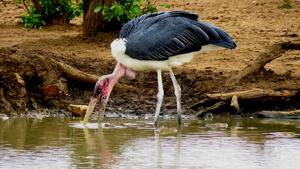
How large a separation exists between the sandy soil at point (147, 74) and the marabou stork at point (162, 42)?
86cm

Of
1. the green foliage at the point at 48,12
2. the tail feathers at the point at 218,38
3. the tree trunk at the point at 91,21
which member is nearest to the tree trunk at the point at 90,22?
the tree trunk at the point at 91,21

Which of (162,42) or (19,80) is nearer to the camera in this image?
(162,42)

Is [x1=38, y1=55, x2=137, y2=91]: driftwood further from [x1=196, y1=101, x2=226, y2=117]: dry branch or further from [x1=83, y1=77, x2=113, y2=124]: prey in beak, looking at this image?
[x1=196, y1=101, x2=226, y2=117]: dry branch

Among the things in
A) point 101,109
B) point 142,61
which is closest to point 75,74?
point 101,109

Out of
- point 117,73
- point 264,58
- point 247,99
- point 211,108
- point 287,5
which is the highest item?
point 287,5

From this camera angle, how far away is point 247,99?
1082 centimetres

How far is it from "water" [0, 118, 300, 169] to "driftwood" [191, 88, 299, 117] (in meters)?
0.17

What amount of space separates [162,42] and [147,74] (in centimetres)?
181

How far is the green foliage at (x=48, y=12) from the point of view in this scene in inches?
592

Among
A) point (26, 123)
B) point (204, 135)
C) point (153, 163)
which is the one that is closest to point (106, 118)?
point (26, 123)

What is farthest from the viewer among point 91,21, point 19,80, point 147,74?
point 91,21

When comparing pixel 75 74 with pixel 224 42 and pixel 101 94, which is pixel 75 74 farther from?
pixel 224 42

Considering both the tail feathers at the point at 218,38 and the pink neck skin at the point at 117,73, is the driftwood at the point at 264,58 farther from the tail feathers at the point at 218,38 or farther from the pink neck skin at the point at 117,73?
the pink neck skin at the point at 117,73

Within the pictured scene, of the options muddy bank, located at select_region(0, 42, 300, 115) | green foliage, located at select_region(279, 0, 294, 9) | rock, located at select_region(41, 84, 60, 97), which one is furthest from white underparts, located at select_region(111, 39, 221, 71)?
green foliage, located at select_region(279, 0, 294, 9)
